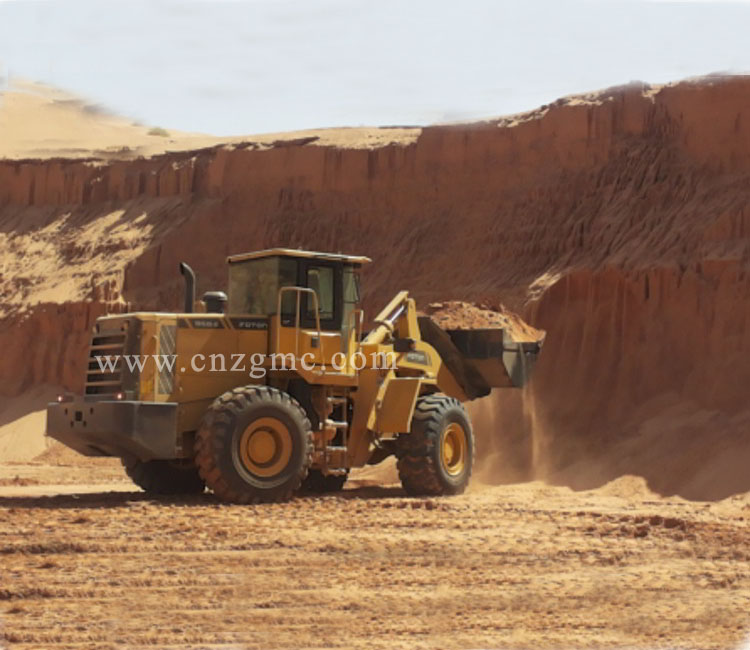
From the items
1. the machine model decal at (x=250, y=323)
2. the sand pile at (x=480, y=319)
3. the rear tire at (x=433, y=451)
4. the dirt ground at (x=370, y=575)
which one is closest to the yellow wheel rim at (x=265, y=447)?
the dirt ground at (x=370, y=575)

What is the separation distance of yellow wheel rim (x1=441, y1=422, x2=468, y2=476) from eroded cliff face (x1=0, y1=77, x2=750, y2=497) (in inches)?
124

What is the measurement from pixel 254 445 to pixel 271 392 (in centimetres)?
62

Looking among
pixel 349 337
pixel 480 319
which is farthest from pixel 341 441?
pixel 480 319

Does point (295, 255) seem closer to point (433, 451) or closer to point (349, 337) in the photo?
point (349, 337)

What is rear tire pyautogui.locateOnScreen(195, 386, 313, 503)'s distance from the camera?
13.2 m

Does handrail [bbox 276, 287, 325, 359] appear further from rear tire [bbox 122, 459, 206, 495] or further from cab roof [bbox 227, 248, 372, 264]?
rear tire [bbox 122, 459, 206, 495]

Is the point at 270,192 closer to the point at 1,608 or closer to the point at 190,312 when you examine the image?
the point at 190,312

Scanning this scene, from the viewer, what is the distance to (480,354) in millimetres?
16609

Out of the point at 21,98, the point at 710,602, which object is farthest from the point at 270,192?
the point at 21,98

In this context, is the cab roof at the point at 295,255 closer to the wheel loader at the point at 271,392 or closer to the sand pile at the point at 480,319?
the wheel loader at the point at 271,392

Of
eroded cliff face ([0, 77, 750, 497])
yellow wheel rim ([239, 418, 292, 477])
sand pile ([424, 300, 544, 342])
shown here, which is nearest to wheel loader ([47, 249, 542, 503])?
yellow wheel rim ([239, 418, 292, 477])

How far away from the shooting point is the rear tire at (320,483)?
1582 cm

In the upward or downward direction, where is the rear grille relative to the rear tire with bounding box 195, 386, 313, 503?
upward

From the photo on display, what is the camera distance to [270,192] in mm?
37344
